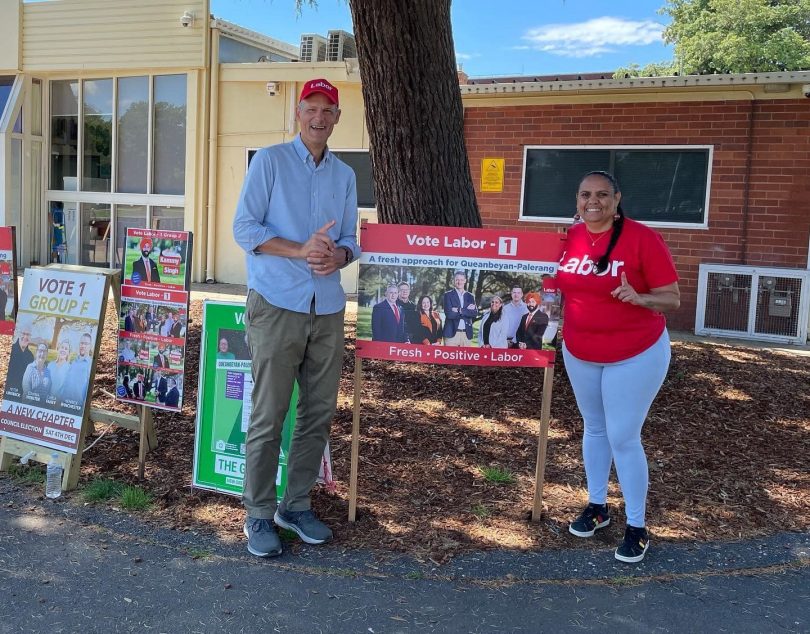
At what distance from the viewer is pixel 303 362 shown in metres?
3.78

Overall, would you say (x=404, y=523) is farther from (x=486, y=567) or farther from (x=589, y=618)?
(x=589, y=618)

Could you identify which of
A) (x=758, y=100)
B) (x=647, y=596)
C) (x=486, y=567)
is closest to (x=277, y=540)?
(x=486, y=567)

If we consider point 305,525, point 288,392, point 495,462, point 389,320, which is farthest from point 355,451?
point 495,462

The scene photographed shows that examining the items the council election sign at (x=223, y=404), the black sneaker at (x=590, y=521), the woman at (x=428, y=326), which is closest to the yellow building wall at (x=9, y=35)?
the council election sign at (x=223, y=404)

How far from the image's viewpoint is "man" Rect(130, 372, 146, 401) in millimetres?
4621

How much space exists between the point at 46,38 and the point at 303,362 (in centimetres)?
1407

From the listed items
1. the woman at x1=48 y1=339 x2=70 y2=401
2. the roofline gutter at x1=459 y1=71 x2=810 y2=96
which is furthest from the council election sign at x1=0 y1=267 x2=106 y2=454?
the roofline gutter at x1=459 y1=71 x2=810 y2=96

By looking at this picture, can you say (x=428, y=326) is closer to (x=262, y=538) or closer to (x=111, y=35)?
(x=262, y=538)

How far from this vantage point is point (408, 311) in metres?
4.05

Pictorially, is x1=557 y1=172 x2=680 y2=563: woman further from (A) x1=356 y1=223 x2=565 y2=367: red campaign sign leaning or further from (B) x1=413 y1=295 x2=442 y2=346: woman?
(B) x1=413 y1=295 x2=442 y2=346: woman

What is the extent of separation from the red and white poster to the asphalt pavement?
5.53ft

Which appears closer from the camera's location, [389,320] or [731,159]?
[389,320]

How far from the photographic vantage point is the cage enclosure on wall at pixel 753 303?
9.88 meters

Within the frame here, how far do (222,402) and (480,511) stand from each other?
157cm
